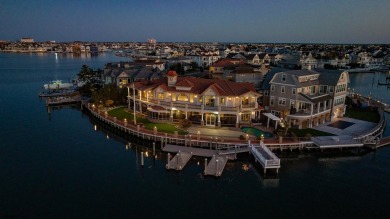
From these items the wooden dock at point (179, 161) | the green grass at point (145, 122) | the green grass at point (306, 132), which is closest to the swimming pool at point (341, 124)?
the green grass at point (306, 132)

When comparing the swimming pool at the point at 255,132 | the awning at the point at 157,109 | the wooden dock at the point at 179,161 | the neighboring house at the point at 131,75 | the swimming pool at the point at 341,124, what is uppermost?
the neighboring house at the point at 131,75

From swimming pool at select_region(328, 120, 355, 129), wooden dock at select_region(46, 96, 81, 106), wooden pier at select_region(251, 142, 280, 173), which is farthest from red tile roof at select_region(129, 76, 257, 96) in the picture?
wooden dock at select_region(46, 96, 81, 106)

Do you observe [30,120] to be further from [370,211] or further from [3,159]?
[370,211]

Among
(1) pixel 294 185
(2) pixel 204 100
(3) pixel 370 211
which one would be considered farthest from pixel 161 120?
(3) pixel 370 211

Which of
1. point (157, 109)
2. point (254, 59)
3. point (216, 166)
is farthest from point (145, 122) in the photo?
point (254, 59)

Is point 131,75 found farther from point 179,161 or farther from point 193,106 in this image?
point 179,161

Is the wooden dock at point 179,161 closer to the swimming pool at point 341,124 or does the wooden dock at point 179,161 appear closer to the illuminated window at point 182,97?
the illuminated window at point 182,97

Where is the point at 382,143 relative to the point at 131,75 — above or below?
below
